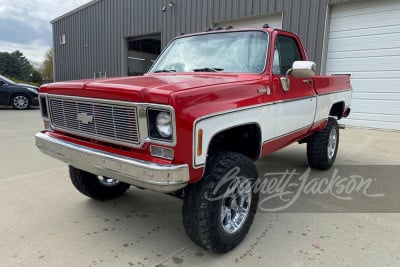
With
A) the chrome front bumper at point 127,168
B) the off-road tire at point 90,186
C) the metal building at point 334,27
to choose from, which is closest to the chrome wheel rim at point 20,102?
the metal building at point 334,27

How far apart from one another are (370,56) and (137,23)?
A: 10.2 metres

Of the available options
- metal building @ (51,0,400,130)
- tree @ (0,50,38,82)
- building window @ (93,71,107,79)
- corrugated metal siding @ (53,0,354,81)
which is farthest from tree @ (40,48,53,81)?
metal building @ (51,0,400,130)

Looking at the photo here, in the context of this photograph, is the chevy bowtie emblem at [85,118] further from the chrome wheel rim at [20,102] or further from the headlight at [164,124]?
the chrome wheel rim at [20,102]

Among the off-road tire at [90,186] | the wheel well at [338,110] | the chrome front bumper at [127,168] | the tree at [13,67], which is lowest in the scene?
the off-road tire at [90,186]

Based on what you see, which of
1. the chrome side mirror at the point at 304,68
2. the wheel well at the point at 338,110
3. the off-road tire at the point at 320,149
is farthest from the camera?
the wheel well at the point at 338,110

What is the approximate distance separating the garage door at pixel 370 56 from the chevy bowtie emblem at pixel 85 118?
817 cm

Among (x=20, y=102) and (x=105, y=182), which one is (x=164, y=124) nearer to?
(x=105, y=182)

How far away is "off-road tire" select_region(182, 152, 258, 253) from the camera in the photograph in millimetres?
2350

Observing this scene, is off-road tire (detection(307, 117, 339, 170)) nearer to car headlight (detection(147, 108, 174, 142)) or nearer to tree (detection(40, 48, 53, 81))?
car headlight (detection(147, 108, 174, 142))

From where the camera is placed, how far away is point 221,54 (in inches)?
134

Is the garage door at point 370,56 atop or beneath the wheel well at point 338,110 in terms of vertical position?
atop

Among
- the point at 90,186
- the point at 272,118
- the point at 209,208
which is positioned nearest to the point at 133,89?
the point at 209,208

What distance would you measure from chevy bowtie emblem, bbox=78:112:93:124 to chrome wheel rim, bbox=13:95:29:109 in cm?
1196

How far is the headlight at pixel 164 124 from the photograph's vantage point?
210cm
